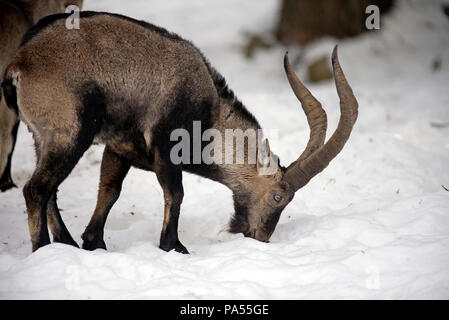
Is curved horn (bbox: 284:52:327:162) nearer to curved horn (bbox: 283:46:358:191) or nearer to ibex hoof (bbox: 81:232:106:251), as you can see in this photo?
curved horn (bbox: 283:46:358:191)

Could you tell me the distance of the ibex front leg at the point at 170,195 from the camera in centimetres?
595

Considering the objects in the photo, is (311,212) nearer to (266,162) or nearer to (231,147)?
(266,162)

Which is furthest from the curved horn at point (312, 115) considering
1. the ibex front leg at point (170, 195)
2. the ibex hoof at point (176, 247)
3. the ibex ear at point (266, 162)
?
the ibex hoof at point (176, 247)

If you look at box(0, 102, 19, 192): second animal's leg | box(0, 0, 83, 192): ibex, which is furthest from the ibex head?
box(0, 102, 19, 192): second animal's leg

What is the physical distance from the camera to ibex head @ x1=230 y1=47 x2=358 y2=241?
6094mm

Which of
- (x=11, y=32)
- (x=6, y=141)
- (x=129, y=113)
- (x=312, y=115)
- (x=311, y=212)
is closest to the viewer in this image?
(x=129, y=113)

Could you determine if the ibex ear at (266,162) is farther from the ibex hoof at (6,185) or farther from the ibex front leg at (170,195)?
the ibex hoof at (6,185)

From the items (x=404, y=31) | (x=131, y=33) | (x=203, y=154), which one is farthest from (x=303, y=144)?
(x=404, y=31)

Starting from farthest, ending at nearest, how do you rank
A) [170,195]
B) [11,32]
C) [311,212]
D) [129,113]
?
1. [311,212]
2. [11,32]
3. [170,195]
4. [129,113]

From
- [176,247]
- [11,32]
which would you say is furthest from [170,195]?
[11,32]

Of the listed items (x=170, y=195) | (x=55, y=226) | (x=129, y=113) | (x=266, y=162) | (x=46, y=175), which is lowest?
(x=55, y=226)

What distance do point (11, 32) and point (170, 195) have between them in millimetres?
3218

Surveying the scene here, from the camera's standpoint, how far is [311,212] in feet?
25.0

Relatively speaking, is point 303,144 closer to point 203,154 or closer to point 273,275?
point 203,154
